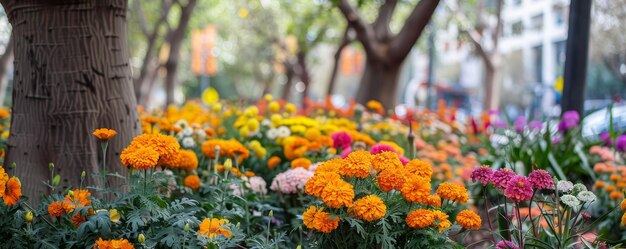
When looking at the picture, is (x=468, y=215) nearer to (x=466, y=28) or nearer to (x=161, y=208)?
(x=161, y=208)

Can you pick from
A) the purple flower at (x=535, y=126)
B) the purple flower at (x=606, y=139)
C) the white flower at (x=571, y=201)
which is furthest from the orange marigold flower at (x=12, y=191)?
the purple flower at (x=606, y=139)

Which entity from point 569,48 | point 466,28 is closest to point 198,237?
point 569,48

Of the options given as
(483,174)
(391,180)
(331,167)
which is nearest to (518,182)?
(483,174)

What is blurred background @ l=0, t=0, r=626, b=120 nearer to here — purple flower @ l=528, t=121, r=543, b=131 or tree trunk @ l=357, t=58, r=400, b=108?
tree trunk @ l=357, t=58, r=400, b=108

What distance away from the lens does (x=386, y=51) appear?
10.9 m

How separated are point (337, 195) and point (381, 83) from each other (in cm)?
906

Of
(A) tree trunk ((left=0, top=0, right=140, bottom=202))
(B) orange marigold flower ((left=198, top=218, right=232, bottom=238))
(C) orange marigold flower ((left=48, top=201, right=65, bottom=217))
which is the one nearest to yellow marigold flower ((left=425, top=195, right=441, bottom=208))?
(B) orange marigold flower ((left=198, top=218, right=232, bottom=238))

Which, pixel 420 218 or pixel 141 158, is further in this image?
pixel 141 158

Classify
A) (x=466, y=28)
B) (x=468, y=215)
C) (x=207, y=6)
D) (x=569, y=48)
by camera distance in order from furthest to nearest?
1. (x=207, y=6)
2. (x=466, y=28)
3. (x=569, y=48)
4. (x=468, y=215)

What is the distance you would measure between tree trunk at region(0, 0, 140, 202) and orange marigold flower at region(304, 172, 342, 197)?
1.56m

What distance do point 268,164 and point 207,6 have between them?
18245 millimetres

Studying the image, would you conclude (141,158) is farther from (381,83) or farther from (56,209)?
(381,83)

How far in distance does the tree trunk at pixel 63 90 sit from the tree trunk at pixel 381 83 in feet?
25.1

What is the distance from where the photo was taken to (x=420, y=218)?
2.37 metres
